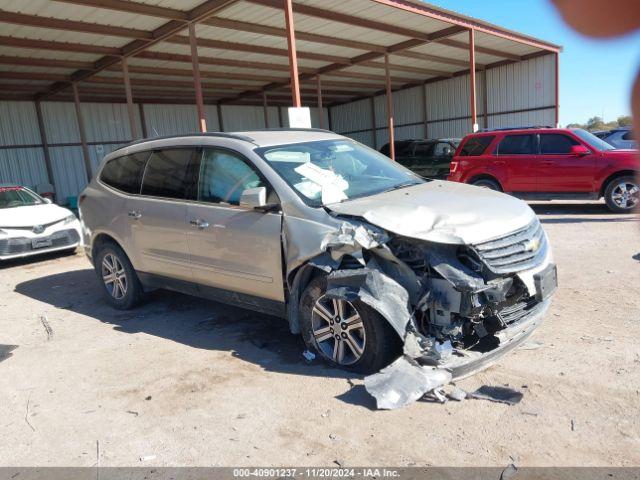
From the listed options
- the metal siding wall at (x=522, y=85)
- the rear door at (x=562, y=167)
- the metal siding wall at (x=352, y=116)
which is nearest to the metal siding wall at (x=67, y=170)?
the metal siding wall at (x=352, y=116)

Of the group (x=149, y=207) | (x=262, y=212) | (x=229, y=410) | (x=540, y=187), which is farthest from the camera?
(x=540, y=187)

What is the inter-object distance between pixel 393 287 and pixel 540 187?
7.77 metres

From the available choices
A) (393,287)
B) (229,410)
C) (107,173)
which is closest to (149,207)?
(107,173)

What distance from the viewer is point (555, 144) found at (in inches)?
384

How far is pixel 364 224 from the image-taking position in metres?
3.54

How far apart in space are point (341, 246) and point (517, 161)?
25.6 feet

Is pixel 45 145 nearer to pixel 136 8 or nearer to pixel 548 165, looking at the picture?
pixel 136 8

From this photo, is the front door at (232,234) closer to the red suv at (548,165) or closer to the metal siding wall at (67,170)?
the red suv at (548,165)

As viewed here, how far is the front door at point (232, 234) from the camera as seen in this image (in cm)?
404

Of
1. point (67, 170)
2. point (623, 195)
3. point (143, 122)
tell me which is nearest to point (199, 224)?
point (623, 195)

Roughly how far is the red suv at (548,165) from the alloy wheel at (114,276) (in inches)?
300

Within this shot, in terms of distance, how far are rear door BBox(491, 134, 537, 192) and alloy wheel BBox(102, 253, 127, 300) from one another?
308 inches

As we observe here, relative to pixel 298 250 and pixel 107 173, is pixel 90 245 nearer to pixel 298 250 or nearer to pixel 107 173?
pixel 107 173

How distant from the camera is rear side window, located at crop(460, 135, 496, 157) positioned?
34.5 ft
